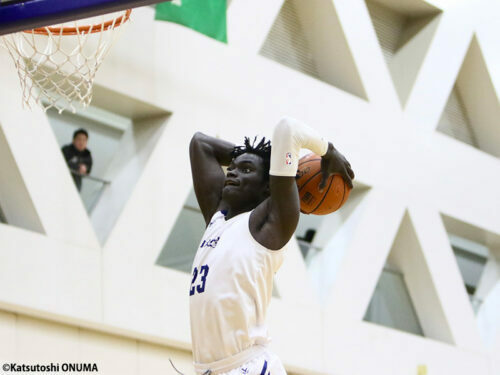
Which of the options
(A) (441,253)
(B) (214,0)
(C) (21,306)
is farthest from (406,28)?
(C) (21,306)

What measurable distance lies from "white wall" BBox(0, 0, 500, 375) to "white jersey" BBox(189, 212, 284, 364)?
6.37m

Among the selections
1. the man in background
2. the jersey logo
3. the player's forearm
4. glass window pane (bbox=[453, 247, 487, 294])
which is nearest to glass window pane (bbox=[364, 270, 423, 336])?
glass window pane (bbox=[453, 247, 487, 294])

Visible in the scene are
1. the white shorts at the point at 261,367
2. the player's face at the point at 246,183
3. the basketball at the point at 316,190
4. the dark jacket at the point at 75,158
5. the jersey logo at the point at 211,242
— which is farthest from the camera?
the dark jacket at the point at 75,158

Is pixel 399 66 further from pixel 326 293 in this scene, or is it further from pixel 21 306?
pixel 21 306

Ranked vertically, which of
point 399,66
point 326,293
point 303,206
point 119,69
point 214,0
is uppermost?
point 399,66

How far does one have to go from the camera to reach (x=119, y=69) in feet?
41.2

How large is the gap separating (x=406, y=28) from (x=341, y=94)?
3.04 m

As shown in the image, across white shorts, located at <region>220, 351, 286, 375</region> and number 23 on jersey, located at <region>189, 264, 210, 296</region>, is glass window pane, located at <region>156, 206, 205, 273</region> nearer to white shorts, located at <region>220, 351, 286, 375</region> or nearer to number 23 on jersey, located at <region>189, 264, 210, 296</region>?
number 23 on jersey, located at <region>189, 264, 210, 296</region>

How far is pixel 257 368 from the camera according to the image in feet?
16.7

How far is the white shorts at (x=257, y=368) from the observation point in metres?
5.05

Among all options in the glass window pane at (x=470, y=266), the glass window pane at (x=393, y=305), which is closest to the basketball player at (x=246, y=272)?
the glass window pane at (x=393, y=305)

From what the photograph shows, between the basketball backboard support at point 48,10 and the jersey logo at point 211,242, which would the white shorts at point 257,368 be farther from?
the basketball backboard support at point 48,10

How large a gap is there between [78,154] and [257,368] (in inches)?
315

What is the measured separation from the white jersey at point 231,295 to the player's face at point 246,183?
0.25m
